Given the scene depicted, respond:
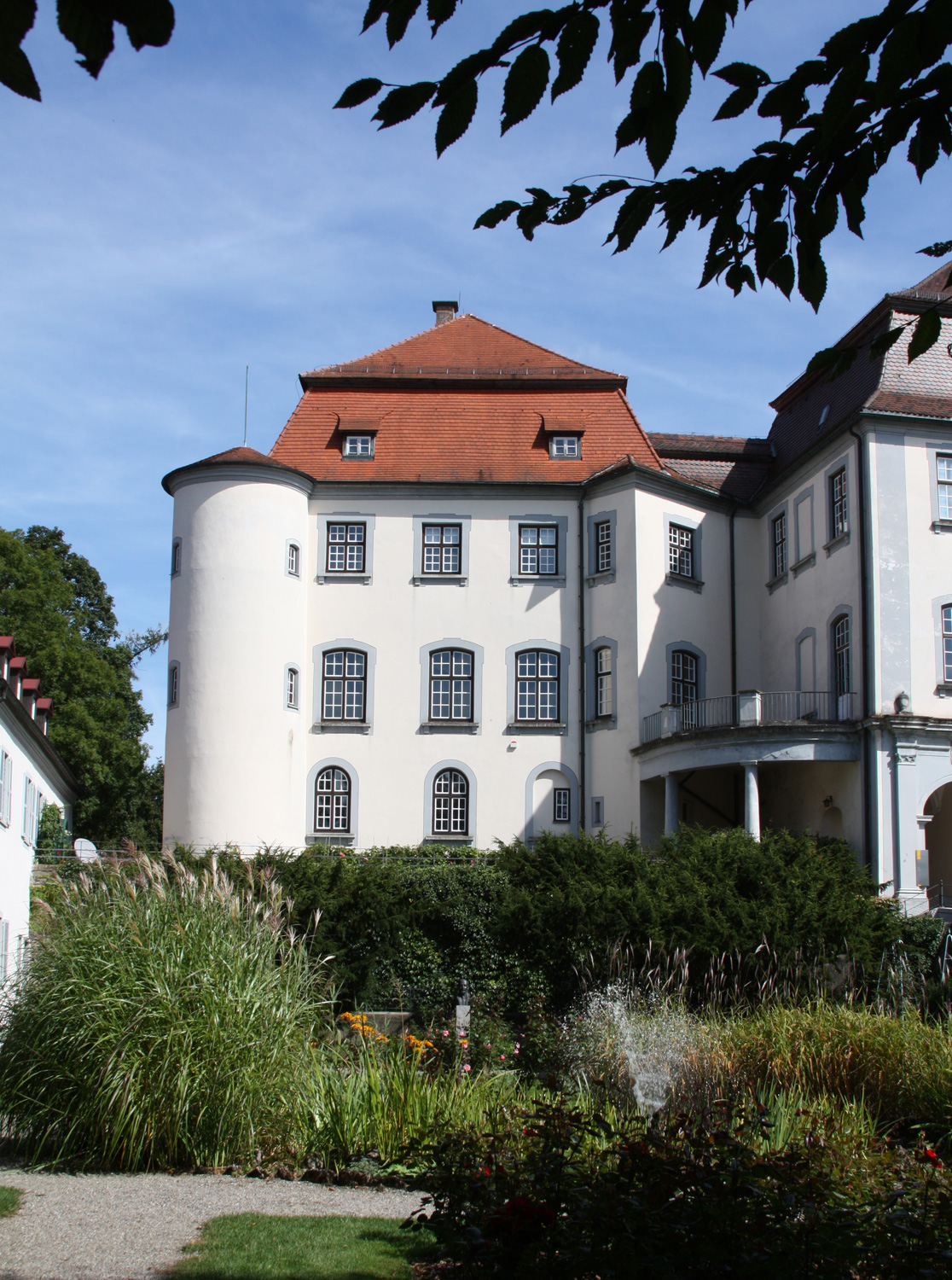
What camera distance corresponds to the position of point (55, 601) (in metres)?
37.3

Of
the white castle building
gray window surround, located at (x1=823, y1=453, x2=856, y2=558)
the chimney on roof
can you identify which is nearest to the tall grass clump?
the white castle building

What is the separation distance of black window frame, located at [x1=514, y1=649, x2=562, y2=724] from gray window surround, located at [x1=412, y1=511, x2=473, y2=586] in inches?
89.9

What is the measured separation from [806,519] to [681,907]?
485 inches

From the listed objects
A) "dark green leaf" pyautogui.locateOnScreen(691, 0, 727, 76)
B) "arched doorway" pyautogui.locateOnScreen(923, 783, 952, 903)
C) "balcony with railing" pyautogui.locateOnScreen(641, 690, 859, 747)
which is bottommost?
"arched doorway" pyautogui.locateOnScreen(923, 783, 952, 903)

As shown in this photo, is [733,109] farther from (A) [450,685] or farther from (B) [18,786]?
(A) [450,685]

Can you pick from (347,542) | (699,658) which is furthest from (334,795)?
(699,658)

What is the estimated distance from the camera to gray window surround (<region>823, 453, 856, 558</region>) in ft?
83.6

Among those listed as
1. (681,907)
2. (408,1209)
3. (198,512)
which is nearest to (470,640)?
(198,512)

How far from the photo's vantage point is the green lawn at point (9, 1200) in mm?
8094

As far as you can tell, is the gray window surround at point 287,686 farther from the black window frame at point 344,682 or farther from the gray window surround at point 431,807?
A: the gray window surround at point 431,807

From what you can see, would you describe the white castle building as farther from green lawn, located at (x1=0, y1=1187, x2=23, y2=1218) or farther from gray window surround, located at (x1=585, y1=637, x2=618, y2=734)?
green lawn, located at (x1=0, y1=1187, x2=23, y2=1218)

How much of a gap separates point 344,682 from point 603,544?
6.76 metres

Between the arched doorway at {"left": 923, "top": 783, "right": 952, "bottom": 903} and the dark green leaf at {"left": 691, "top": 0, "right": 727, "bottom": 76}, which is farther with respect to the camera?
the arched doorway at {"left": 923, "top": 783, "right": 952, "bottom": 903}

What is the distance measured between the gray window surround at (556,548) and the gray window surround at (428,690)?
1.88m
